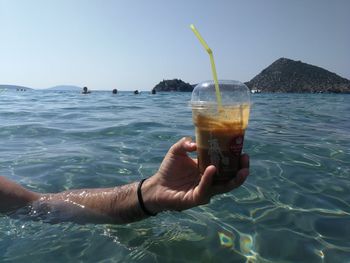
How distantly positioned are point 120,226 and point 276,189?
201cm

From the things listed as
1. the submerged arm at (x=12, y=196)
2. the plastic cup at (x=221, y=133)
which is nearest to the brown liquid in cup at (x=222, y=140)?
the plastic cup at (x=221, y=133)

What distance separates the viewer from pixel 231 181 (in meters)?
1.79

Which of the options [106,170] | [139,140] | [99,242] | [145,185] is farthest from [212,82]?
[139,140]

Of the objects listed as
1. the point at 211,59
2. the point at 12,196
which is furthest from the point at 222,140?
the point at 12,196

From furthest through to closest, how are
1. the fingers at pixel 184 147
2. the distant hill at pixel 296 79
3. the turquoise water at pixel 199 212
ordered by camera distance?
1. the distant hill at pixel 296 79
2. the turquoise water at pixel 199 212
3. the fingers at pixel 184 147

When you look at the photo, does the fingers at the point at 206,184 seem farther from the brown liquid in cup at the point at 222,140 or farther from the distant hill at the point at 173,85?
the distant hill at the point at 173,85

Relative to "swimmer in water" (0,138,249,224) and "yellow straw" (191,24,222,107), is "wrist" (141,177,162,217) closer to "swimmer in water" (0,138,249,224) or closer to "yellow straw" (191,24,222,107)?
"swimmer in water" (0,138,249,224)

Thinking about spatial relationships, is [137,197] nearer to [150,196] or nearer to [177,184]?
[150,196]

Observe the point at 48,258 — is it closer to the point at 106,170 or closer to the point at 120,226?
the point at 120,226

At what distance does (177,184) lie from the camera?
2.12m

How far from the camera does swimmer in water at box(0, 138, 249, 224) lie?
184 centimetres

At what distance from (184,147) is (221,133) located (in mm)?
326

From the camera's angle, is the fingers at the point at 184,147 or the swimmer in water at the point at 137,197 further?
the fingers at the point at 184,147

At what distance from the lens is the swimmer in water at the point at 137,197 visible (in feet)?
6.05
